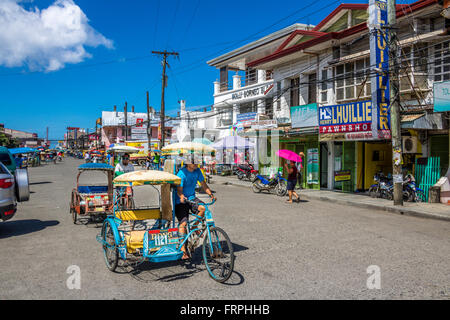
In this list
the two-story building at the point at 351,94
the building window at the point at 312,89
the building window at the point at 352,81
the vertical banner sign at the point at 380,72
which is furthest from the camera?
the building window at the point at 312,89

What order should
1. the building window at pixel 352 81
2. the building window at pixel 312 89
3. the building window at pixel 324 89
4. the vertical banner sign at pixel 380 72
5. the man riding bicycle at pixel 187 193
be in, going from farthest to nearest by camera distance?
1. the building window at pixel 312 89
2. the building window at pixel 324 89
3. the building window at pixel 352 81
4. the vertical banner sign at pixel 380 72
5. the man riding bicycle at pixel 187 193

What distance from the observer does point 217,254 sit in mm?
5102

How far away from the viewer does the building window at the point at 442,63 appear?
43.2 ft

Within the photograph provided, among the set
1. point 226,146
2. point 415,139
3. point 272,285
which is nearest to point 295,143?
point 226,146

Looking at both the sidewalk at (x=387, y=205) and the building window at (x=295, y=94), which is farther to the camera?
the building window at (x=295, y=94)

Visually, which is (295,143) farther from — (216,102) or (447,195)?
(216,102)

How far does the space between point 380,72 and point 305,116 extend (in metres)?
4.74

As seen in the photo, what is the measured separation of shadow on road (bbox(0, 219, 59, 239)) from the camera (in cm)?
786

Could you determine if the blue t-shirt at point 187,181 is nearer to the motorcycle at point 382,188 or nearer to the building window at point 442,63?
the motorcycle at point 382,188

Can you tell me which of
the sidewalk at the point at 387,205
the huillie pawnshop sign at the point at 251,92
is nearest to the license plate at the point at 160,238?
the sidewalk at the point at 387,205

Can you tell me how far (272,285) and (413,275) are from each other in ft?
7.17

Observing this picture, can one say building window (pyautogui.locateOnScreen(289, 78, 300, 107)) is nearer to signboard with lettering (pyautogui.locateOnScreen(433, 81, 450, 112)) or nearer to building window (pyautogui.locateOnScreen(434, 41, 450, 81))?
building window (pyautogui.locateOnScreen(434, 41, 450, 81))

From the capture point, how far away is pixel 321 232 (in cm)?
816

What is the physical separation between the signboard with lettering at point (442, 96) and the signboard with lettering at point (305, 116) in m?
5.46
